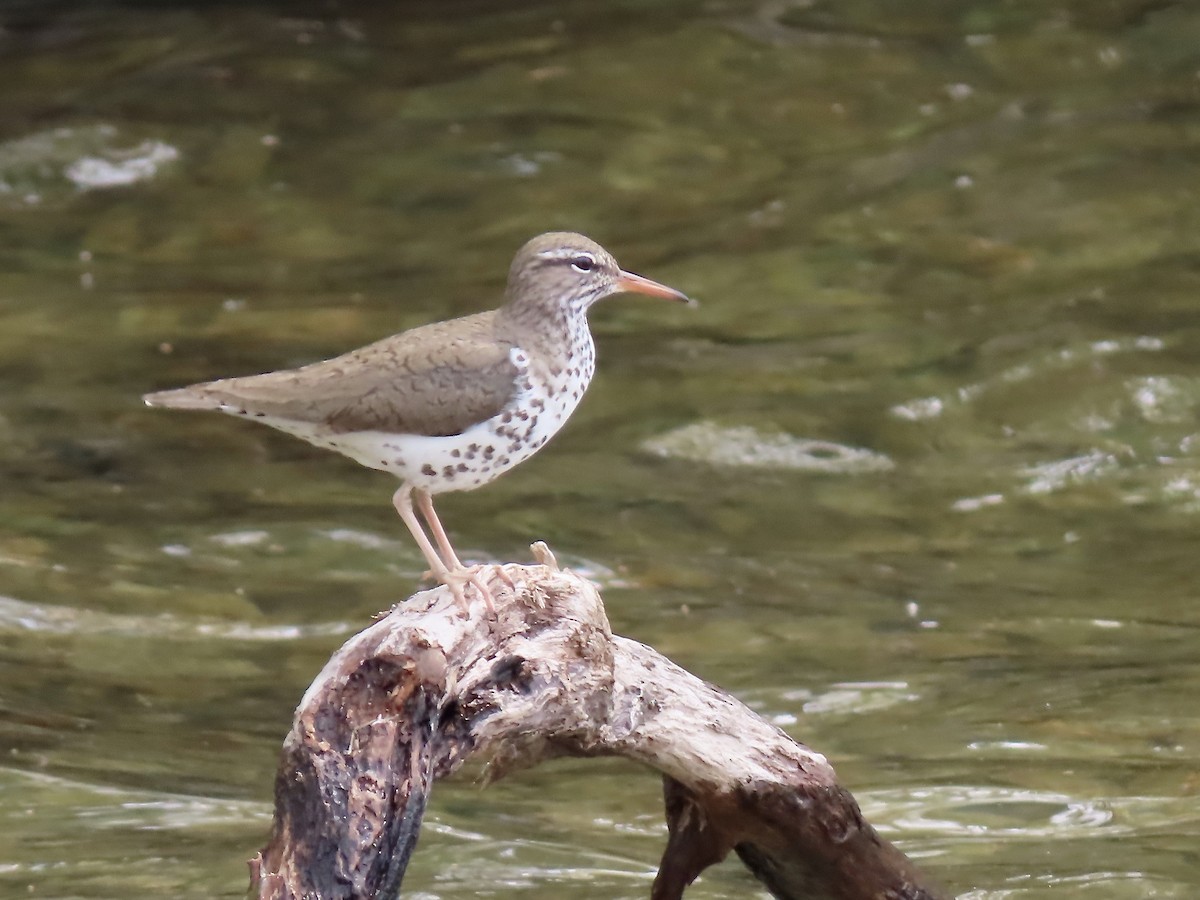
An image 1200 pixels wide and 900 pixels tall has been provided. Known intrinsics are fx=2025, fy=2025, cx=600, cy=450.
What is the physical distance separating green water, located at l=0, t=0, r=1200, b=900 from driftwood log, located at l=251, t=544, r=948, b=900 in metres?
1.23

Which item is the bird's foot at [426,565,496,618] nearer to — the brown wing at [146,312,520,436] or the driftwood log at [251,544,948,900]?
the driftwood log at [251,544,948,900]

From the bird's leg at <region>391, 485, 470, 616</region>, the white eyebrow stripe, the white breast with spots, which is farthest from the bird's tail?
the white eyebrow stripe

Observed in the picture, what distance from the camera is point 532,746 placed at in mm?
4980

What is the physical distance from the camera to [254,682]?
9086 mm

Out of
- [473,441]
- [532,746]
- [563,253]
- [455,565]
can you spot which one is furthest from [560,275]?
[532,746]

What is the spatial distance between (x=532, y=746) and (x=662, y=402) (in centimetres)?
749

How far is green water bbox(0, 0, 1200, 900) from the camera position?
25.4ft

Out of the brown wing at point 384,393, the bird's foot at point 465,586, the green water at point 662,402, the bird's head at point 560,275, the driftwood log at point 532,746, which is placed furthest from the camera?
the green water at point 662,402

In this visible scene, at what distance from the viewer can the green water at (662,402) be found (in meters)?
7.75

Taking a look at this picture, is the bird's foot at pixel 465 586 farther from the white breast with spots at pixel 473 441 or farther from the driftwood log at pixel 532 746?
the white breast with spots at pixel 473 441

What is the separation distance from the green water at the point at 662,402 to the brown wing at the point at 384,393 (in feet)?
6.43

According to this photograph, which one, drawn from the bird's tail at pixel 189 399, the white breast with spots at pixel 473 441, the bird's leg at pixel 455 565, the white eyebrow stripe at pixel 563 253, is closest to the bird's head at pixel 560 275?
the white eyebrow stripe at pixel 563 253

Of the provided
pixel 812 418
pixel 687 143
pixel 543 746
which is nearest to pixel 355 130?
pixel 687 143

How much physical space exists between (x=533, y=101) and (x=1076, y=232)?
4.46 m
